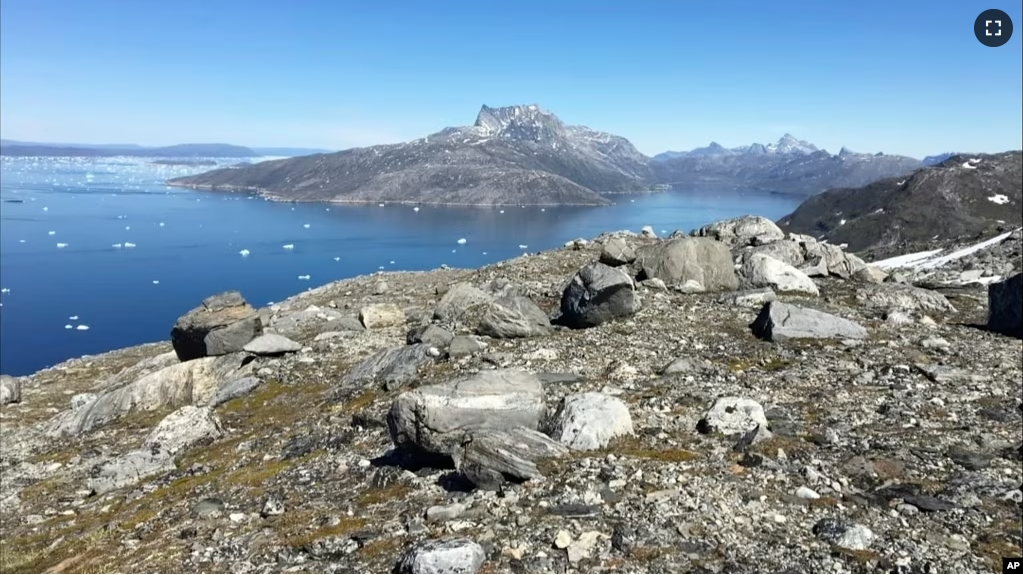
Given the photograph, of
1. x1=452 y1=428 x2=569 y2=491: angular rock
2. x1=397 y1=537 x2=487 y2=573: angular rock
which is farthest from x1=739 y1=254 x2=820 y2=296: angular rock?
x1=397 y1=537 x2=487 y2=573: angular rock

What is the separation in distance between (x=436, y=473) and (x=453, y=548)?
4.00 metres

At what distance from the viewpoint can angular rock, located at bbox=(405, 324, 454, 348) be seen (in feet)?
75.1

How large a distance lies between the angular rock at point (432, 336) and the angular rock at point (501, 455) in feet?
33.6

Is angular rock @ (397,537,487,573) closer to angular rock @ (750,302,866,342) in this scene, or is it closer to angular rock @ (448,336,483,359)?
angular rock @ (448,336,483,359)

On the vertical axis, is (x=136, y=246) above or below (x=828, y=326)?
below

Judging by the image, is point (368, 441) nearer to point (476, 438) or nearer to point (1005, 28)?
point (476, 438)

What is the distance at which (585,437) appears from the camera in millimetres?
13211

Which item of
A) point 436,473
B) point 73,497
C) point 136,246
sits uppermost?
point 436,473

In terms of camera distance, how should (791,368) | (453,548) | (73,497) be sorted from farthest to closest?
(791,368) < (73,497) < (453,548)

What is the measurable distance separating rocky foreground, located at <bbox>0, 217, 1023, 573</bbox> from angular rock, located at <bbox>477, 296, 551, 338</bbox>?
9 cm

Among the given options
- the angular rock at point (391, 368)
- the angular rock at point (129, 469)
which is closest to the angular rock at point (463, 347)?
the angular rock at point (391, 368)

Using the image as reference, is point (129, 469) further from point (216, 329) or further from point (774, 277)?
point (774, 277)

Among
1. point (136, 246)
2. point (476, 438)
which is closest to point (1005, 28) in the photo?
point (476, 438)

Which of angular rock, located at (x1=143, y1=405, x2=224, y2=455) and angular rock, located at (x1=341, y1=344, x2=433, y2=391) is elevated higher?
angular rock, located at (x1=341, y1=344, x2=433, y2=391)
